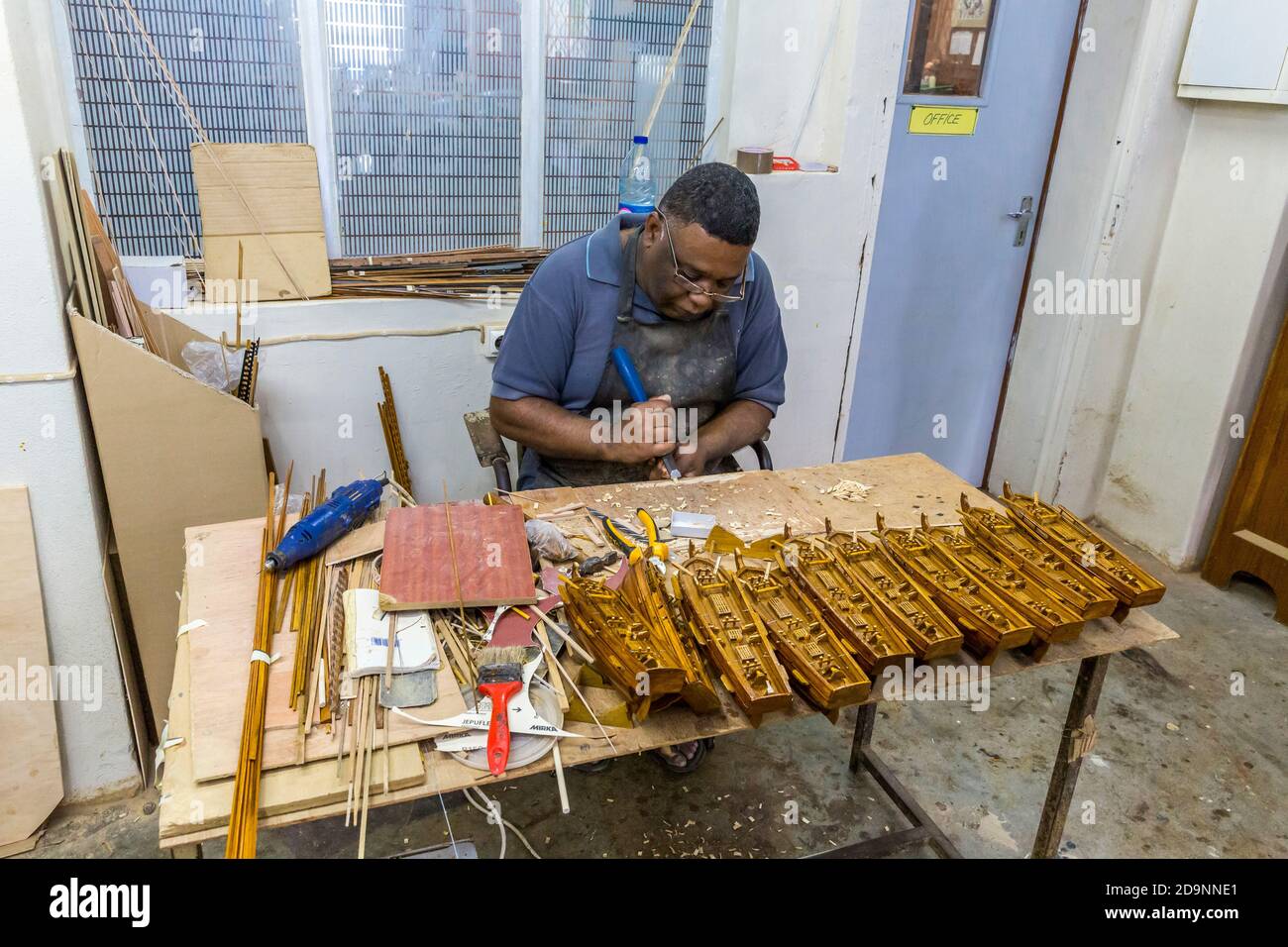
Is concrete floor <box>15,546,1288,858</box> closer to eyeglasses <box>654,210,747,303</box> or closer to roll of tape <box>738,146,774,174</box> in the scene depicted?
eyeglasses <box>654,210,747,303</box>

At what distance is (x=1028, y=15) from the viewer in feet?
12.8

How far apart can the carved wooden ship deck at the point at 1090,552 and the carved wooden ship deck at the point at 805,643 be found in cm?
69

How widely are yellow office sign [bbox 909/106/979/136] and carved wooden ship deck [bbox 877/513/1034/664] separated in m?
2.53

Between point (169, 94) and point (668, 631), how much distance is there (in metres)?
2.68

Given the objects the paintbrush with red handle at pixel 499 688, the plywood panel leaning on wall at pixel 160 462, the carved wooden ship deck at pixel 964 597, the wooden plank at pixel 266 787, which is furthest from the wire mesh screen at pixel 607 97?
the wooden plank at pixel 266 787

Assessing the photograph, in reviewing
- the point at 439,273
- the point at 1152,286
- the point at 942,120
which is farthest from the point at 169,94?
the point at 1152,286

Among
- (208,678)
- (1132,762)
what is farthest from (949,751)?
(208,678)

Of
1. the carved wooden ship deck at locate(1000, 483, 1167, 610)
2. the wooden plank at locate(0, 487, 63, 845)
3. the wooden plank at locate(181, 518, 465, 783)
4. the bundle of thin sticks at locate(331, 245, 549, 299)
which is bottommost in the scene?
the wooden plank at locate(0, 487, 63, 845)

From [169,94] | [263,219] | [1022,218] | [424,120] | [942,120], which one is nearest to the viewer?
[169,94]

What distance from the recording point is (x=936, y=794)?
300 centimetres

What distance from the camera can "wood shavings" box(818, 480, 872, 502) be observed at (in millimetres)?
2438

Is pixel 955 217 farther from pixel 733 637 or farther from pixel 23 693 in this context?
pixel 23 693

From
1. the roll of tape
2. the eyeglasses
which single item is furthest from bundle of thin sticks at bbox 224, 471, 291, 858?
the roll of tape

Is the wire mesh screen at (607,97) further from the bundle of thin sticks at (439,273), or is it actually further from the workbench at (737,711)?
the workbench at (737,711)
